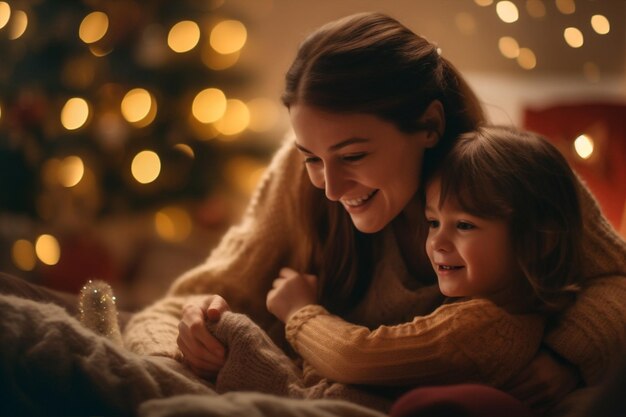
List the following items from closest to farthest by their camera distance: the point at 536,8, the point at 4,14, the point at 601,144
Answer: the point at 601,144 → the point at 536,8 → the point at 4,14

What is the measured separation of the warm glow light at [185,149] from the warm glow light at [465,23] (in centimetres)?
122

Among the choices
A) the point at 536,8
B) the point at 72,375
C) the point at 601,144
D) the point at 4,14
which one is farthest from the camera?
the point at 4,14

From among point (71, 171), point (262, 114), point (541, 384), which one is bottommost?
point (541, 384)

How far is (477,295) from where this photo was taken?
1.16 meters

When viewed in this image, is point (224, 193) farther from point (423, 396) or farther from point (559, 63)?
point (423, 396)

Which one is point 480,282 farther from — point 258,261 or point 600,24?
point 600,24

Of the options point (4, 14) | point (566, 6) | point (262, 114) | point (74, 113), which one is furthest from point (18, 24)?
point (566, 6)

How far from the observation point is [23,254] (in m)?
3.07

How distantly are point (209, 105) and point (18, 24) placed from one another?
76 cm

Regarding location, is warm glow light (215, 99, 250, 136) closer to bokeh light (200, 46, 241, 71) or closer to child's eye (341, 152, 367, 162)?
bokeh light (200, 46, 241, 71)

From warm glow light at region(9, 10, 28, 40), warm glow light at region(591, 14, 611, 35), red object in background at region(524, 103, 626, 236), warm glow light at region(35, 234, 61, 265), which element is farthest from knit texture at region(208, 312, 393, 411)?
warm glow light at region(9, 10, 28, 40)

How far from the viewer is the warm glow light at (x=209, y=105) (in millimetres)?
2934

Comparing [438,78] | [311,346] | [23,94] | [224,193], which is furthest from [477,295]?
[23,94]

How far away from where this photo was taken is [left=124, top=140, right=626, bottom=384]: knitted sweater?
1177 millimetres
